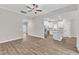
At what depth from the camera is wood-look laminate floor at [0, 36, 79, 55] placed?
239 centimetres

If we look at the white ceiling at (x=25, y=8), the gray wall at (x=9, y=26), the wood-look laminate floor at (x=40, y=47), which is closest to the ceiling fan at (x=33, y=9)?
the white ceiling at (x=25, y=8)

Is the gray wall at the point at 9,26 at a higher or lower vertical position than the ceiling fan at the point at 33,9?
lower

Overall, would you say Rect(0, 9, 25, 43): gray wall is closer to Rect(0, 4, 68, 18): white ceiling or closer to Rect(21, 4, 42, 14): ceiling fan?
Rect(0, 4, 68, 18): white ceiling

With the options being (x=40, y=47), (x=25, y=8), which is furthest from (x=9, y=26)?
(x=40, y=47)

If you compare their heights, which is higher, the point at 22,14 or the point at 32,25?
the point at 22,14

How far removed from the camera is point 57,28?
2.41m

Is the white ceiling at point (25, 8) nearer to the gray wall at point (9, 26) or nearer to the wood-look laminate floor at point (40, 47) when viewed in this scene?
the gray wall at point (9, 26)

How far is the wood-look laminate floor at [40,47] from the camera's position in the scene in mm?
2387

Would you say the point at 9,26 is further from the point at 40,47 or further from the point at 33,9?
the point at 40,47

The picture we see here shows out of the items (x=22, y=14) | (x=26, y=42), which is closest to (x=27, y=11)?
(x=22, y=14)

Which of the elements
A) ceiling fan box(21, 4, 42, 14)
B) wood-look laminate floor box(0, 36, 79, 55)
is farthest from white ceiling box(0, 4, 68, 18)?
wood-look laminate floor box(0, 36, 79, 55)

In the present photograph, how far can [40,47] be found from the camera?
2412 mm
